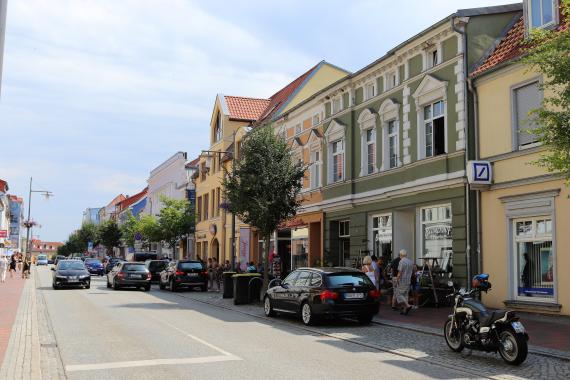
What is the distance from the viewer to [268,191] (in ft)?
75.0

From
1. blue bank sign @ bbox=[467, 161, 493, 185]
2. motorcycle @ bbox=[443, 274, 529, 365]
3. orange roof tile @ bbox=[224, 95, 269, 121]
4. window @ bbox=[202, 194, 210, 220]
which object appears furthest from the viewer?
window @ bbox=[202, 194, 210, 220]

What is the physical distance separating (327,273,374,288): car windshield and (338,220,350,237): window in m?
10.9

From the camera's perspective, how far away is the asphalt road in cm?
891

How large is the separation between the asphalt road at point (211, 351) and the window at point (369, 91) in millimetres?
11273

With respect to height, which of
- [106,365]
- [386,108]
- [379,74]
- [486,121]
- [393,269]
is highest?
[379,74]

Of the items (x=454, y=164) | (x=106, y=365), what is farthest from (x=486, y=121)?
(x=106, y=365)

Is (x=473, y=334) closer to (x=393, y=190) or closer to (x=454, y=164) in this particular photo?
(x=454, y=164)

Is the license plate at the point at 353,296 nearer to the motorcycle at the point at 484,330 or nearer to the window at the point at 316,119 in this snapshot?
the motorcycle at the point at 484,330

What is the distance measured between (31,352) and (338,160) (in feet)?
61.2

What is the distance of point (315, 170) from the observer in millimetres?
29594

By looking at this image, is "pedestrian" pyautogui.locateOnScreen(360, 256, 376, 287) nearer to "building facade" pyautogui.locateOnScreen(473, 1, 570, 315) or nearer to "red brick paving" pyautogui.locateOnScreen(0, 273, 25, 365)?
"building facade" pyautogui.locateOnScreen(473, 1, 570, 315)

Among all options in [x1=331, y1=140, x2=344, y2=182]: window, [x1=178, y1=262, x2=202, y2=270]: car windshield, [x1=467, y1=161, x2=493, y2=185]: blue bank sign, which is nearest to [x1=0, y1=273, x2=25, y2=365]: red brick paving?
[x1=178, y1=262, x2=202, y2=270]: car windshield

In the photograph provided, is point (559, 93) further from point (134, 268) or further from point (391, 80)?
point (134, 268)

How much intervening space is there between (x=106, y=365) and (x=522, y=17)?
16.3 meters
